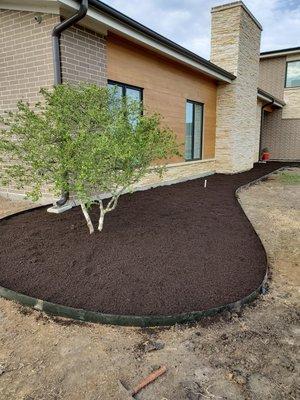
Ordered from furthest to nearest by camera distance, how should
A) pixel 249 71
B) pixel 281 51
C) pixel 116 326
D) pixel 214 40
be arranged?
1. pixel 281 51
2. pixel 249 71
3. pixel 214 40
4. pixel 116 326

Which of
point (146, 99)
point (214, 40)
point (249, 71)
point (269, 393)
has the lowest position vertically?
point (269, 393)

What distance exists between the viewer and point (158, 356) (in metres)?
2.35

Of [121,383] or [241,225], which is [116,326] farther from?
[241,225]

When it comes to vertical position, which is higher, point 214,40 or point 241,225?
point 214,40

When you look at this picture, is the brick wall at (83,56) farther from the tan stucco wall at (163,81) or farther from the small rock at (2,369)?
the small rock at (2,369)

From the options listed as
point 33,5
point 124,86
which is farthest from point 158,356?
point 124,86

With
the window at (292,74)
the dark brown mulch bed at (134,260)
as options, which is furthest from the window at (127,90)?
the window at (292,74)

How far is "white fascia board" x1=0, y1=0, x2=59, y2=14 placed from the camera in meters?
5.30

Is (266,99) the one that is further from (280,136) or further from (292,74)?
(292,74)

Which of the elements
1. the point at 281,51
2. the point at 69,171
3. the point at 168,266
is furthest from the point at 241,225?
the point at 281,51

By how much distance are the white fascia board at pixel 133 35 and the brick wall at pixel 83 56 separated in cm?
44

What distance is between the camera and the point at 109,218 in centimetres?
538

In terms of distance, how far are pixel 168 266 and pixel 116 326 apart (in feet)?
3.75

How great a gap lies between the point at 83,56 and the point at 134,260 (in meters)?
4.50
